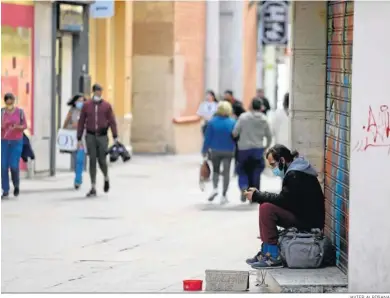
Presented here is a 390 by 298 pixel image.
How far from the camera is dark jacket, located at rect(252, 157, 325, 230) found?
471 inches

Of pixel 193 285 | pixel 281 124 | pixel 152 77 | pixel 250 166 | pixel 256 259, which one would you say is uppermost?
pixel 152 77

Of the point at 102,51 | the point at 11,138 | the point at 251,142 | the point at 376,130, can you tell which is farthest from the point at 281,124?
the point at 376,130

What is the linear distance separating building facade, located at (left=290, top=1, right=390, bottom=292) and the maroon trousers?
0.49 m

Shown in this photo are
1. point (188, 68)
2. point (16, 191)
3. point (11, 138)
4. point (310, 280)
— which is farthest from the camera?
point (188, 68)

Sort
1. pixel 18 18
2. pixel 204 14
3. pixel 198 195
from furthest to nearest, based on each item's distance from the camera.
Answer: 1. pixel 204 14
2. pixel 18 18
3. pixel 198 195

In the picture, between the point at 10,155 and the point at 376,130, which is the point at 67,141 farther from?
the point at 376,130

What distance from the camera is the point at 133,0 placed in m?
31.6

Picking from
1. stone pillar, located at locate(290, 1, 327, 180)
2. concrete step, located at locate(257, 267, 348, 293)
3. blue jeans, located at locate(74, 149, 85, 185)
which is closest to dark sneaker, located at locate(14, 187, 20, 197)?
blue jeans, located at locate(74, 149, 85, 185)

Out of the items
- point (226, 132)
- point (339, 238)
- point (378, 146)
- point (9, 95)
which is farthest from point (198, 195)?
point (378, 146)

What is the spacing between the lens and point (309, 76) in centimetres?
1381

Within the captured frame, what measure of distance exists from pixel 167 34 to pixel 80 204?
13.2 metres

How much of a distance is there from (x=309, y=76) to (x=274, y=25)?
2338cm

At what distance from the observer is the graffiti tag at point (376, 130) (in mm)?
10539

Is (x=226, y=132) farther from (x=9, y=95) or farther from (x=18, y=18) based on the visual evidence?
(x=18, y=18)
